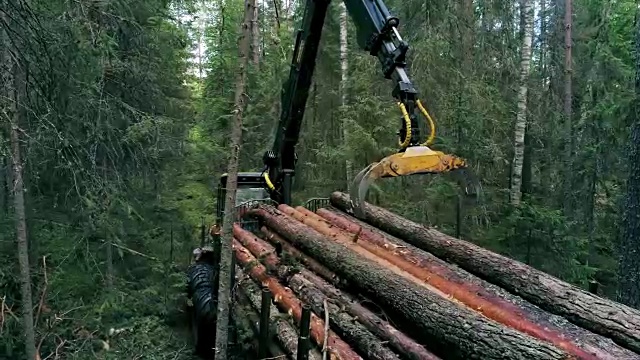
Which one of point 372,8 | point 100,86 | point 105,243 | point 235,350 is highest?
point 372,8

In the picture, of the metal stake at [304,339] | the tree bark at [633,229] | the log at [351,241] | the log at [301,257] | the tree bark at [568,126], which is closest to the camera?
the metal stake at [304,339]

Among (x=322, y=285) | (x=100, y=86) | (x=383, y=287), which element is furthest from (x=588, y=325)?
(x=100, y=86)

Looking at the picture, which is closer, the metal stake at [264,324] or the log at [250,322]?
the metal stake at [264,324]

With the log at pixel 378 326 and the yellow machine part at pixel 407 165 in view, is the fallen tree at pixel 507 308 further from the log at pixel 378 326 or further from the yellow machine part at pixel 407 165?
the yellow machine part at pixel 407 165

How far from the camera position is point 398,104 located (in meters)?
5.07

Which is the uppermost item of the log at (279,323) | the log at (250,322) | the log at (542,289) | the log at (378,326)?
the log at (542,289)

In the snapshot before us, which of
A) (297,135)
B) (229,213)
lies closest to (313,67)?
(297,135)

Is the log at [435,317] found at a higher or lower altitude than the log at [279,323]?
higher

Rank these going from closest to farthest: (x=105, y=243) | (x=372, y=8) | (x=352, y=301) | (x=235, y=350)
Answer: (x=352, y=301)
(x=372, y=8)
(x=235, y=350)
(x=105, y=243)

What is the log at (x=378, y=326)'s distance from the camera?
4.17 m

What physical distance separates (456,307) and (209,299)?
4.53m

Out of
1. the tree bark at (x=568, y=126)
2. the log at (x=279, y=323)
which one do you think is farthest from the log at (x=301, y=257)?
the tree bark at (x=568, y=126)

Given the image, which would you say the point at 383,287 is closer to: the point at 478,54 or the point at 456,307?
the point at 456,307

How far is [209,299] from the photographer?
7730mm
